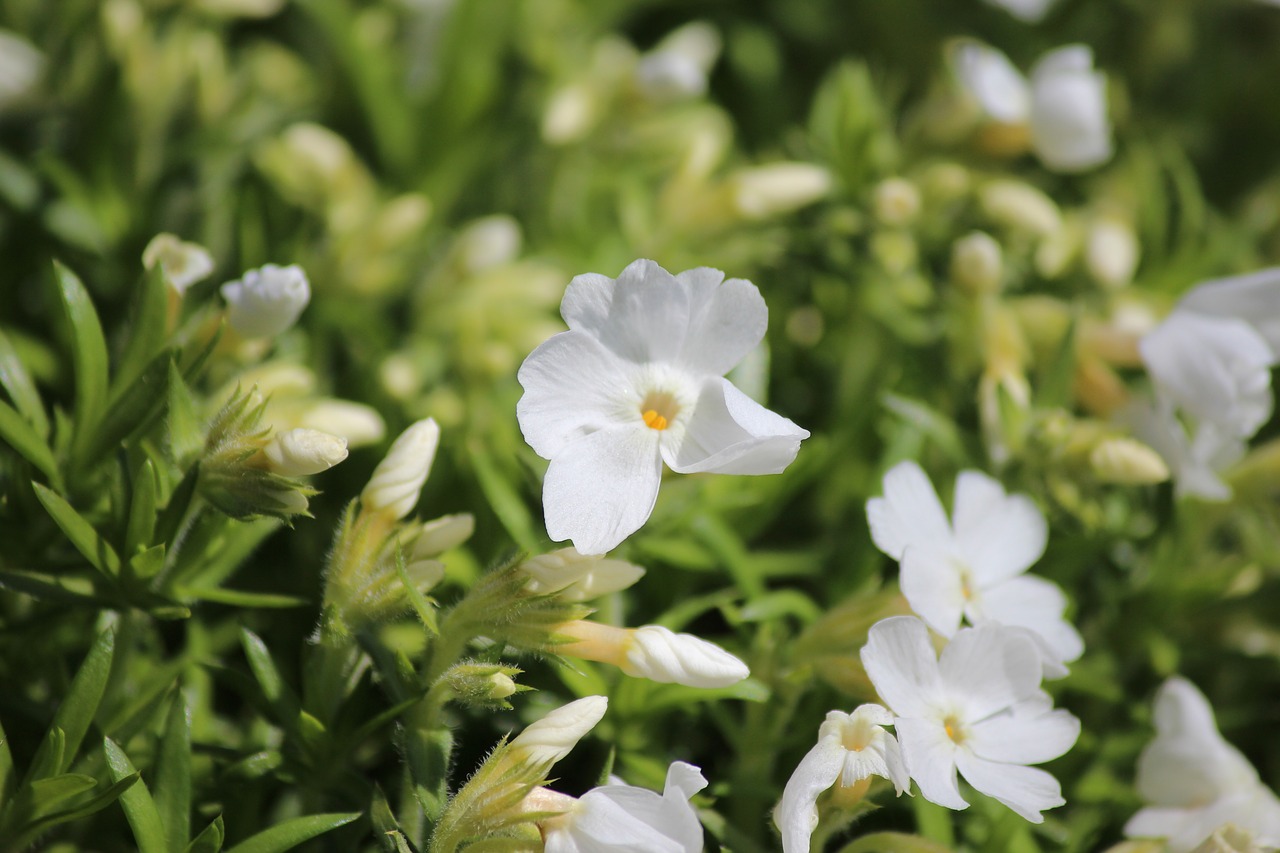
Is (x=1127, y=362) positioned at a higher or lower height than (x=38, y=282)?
lower

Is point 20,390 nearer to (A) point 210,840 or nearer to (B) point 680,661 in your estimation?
A: (A) point 210,840

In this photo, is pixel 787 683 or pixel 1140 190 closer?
pixel 787 683

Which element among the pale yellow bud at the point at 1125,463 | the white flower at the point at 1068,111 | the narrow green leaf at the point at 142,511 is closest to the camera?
the narrow green leaf at the point at 142,511

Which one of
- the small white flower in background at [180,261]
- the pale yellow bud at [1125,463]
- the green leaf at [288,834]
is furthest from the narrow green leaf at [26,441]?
the pale yellow bud at [1125,463]

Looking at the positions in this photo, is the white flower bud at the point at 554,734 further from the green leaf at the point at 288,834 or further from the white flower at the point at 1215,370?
the white flower at the point at 1215,370

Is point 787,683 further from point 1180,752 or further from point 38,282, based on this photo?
point 38,282

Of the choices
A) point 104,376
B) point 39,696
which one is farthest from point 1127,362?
point 39,696

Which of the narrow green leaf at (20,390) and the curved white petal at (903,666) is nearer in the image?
the curved white petal at (903,666)
